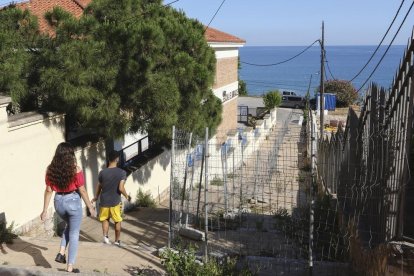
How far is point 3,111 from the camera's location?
768 centimetres

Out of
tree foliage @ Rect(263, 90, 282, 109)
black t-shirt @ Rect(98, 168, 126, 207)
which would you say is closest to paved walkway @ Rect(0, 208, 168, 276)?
black t-shirt @ Rect(98, 168, 126, 207)

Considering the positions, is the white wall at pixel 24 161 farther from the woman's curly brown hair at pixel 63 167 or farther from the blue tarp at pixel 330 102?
the blue tarp at pixel 330 102

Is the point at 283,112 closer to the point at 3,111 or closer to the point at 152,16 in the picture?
the point at 152,16

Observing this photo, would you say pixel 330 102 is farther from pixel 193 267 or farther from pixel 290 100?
pixel 193 267

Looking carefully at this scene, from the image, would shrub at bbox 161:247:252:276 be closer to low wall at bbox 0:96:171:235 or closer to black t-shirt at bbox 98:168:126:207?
black t-shirt at bbox 98:168:126:207

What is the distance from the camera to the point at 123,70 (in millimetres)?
9883

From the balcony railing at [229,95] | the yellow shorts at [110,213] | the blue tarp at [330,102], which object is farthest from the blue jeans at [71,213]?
the blue tarp at [330,102]

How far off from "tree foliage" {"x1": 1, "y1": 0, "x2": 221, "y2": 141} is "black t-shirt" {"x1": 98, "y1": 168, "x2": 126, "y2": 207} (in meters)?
2.49

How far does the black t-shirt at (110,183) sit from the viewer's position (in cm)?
706

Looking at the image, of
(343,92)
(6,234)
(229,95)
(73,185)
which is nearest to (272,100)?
(229,95)

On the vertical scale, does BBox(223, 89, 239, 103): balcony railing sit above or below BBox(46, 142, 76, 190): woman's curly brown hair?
below

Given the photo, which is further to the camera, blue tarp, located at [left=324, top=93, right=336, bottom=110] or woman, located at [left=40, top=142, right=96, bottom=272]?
blue tarp, located at [left=324, top=93, right=336, bottom=110]

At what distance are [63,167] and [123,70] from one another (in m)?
4.65

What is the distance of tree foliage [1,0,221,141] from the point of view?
9124 millimetres
